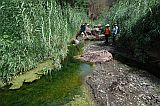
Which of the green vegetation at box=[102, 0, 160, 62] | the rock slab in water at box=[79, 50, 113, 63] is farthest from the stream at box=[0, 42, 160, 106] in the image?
the green vegetation at box=[102, 0, 160, 62]

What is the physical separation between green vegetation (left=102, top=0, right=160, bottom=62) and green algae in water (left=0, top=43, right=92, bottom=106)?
14.3ft

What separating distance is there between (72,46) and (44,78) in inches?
288

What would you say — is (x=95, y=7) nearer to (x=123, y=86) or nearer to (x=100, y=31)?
(x=100, y=31)

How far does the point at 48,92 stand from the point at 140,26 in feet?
24.8

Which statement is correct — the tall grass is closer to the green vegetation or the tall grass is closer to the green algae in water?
the green algae in water

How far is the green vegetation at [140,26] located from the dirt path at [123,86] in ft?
5.77

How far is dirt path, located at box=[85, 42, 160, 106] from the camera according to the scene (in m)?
10.8

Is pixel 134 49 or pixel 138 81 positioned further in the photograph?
pixel 134 49

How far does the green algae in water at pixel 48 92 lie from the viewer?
11.1 m

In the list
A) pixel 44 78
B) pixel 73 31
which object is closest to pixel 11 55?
pixel 44 78

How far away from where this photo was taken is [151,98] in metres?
11.0

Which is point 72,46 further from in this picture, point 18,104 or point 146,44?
point 18,104

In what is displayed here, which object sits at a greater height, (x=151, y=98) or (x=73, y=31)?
(x=73, y=31)

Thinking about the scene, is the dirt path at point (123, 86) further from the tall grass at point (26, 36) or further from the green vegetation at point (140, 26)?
the tall grass at point (26, 36)
